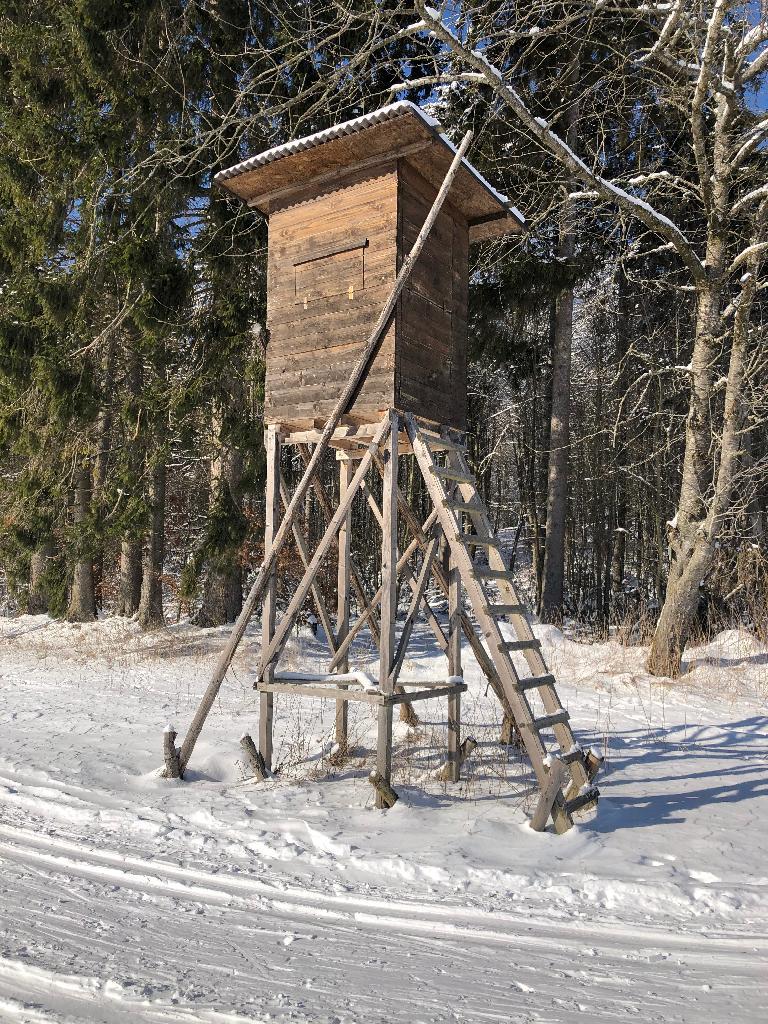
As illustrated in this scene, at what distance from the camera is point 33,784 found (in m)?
5.99

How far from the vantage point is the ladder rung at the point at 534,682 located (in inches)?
217

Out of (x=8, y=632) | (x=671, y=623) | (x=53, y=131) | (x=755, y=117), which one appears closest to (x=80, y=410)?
(x=53, y=131)

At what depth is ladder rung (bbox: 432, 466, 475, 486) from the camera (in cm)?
627

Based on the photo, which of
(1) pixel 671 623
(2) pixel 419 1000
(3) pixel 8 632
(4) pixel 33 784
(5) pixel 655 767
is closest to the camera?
(2) pixel 419 1000

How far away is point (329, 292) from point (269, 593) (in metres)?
2.84

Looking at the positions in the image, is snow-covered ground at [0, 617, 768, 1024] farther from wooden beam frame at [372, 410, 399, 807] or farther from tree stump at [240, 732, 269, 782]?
wooden beam frame at [372, 410, 399, 807]

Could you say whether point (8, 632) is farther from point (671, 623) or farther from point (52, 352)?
point (671, 623)

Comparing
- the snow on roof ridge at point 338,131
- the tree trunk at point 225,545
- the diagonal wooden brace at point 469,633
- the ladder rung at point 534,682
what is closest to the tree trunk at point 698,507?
the diagonal wooden brace at point 469,633

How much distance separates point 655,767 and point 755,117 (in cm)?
958

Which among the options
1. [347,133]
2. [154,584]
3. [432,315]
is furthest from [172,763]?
[154,584]

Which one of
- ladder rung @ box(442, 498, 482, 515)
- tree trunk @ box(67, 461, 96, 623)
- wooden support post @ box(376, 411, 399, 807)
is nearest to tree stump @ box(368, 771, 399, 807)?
wooden support post @ box(376, 411, 399, 807)

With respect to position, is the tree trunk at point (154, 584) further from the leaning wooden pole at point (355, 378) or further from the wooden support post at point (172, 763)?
the wooden support post at point (172, 763)

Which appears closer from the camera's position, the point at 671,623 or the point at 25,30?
the point at 671,623

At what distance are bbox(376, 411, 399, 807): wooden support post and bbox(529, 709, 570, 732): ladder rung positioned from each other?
3.76 feet
